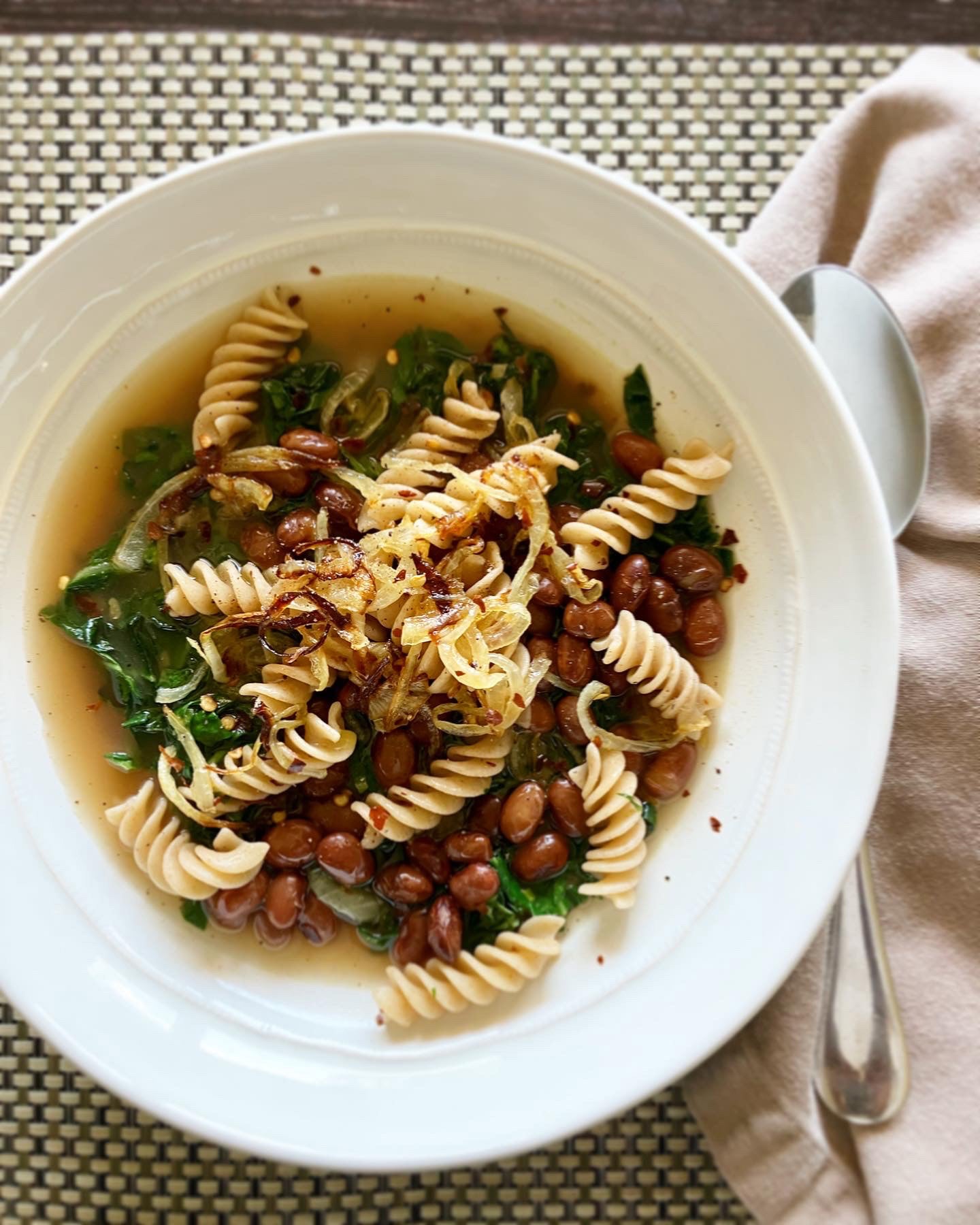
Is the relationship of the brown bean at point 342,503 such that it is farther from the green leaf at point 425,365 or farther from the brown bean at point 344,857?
the brown bean at point 344,857

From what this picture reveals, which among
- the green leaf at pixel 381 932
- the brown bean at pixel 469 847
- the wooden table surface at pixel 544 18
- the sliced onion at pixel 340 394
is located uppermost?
the wooden table surface at pixel 544 18

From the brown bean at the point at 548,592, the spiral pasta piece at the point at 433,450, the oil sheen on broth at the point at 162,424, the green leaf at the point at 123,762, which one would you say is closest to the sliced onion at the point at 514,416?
the spiral pasta piece at the point at 433,450

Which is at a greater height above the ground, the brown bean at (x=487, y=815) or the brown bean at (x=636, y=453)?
the brown bean at (x=636, y=453)

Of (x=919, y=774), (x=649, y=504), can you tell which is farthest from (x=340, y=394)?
(x=919, y=774)

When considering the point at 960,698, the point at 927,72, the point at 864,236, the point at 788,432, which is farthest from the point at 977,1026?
the point at 927,72

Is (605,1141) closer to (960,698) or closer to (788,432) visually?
(960,698)

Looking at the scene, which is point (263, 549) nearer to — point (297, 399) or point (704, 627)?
point (297, 399)
